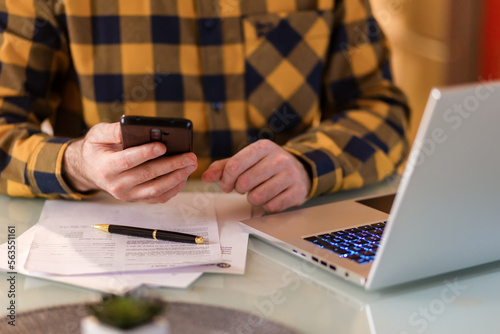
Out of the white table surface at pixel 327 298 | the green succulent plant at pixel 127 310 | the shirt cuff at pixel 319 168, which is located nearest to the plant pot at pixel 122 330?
the green succulent plant at pixel 127 310

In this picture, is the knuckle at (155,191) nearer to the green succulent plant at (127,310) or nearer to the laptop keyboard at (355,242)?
the laptop keyboard at (355,242)

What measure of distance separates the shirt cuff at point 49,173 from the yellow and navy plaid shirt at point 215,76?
19 mm

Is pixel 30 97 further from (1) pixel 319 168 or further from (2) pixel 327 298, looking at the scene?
(2) pixel 327 298

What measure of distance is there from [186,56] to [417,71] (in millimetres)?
1648

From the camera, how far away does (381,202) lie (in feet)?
3.22

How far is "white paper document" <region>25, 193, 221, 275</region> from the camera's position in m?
0.74

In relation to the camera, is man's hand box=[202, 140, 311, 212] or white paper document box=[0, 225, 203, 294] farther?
man's hand box=[202, 140, 311, 212]

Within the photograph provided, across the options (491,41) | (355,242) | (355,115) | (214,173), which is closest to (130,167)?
(214,173)

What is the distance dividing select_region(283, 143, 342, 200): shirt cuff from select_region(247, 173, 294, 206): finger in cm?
9

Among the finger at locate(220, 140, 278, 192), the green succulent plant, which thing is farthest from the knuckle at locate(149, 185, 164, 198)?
the green succulent plant

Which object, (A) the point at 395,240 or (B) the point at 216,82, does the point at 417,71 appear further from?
(A) the point at 395,240

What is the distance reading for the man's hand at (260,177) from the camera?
3.12 ft

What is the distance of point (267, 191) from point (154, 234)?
208mm

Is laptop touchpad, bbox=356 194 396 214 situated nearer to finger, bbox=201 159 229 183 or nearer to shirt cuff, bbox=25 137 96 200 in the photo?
finger, bbox=201 159 229 183
